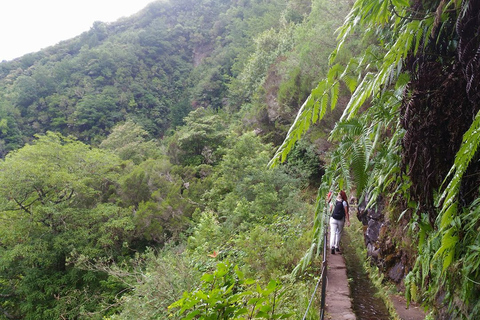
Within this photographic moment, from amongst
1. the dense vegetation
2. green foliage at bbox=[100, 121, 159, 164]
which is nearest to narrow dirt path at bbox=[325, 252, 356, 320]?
the dense vegetation

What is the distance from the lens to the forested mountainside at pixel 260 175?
1.54 m

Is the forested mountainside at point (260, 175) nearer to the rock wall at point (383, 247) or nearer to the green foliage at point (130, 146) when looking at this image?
the rock wall at point (383, 247)

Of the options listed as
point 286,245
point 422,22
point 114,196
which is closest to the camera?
point 422,22

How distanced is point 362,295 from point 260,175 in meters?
6.79

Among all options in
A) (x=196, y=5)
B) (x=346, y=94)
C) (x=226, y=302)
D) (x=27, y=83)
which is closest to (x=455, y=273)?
(x=226, y=302)

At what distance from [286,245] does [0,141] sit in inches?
1527

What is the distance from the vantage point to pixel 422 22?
1623mm

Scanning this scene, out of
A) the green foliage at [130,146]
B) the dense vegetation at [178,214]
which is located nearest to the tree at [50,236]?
the dense vegetation at [178,214]

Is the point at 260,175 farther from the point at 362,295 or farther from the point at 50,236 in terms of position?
the point at 50,236

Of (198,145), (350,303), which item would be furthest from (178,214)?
(350,303)

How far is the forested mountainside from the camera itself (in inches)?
60.4

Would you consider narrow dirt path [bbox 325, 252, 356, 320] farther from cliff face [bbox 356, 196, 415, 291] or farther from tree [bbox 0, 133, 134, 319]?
tree [bbox 0, 133, 134, 319]

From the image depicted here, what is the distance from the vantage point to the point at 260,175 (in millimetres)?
11172

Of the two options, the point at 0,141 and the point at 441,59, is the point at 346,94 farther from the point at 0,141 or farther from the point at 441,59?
the point at 0,141
